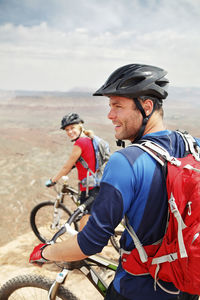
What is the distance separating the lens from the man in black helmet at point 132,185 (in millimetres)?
1389

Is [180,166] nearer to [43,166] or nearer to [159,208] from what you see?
[159,208]

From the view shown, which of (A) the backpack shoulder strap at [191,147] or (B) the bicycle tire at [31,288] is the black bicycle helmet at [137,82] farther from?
(B) the bicycle tire at [31,288]

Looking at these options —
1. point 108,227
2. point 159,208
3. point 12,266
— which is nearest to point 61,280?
point 108,227

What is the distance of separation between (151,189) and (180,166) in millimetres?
225

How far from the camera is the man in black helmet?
4.56ft

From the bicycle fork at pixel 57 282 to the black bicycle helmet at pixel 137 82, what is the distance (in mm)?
1731

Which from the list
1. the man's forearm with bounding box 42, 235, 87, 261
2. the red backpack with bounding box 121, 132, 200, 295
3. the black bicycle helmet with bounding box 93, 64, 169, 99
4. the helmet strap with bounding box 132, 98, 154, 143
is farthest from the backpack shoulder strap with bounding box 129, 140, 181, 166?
the man's forearm with bounding box 42, 235, 87, 261

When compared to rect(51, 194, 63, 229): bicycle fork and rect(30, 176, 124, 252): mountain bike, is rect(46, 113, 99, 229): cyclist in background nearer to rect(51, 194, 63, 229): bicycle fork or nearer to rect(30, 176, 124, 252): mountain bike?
rect(30, 176, 124, 252): mountain bike

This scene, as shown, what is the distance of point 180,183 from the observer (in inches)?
→ 53.7

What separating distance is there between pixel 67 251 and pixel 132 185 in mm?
722

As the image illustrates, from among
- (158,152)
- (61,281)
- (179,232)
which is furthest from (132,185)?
(61,281)

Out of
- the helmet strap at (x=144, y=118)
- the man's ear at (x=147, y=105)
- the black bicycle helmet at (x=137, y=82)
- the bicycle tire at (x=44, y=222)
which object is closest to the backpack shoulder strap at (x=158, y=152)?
the helmet strap at (x=144, y=118)

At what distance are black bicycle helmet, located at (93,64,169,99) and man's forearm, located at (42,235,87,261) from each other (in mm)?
1131

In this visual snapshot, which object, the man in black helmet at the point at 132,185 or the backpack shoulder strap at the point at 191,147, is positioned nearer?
the man in black helmet at the point at 132,185
